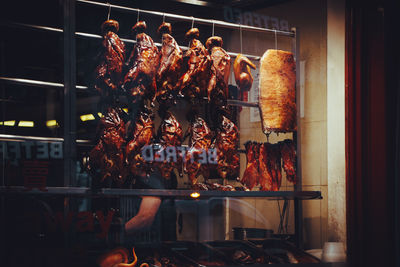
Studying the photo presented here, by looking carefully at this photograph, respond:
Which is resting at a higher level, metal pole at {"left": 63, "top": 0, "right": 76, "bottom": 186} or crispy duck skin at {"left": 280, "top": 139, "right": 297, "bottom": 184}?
metal pole at {"left": 63, "top": 0, "right": 76, "bottom": 186}

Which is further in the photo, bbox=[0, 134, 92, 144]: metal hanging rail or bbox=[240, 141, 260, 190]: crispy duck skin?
bbox=[240, 141, 260, 190]: crispy duck skin

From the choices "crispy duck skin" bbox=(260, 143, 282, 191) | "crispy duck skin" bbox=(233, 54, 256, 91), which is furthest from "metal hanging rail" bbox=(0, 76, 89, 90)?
"crispy duck skin" bbox=(260, 143, 282, 191)

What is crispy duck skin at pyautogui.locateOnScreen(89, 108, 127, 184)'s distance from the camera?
12.2 ft

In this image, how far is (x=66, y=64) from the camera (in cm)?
375

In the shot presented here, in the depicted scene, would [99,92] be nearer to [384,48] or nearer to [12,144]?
[12,144]

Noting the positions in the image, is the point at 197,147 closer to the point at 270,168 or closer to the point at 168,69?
the point at 168,69

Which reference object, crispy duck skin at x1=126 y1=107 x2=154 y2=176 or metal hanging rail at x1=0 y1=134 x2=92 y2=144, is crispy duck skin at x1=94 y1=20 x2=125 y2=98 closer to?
crispy duck skin at x1=126 y1=107 x2=154 y2=176

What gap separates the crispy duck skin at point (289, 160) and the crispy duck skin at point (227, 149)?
0.53 metres

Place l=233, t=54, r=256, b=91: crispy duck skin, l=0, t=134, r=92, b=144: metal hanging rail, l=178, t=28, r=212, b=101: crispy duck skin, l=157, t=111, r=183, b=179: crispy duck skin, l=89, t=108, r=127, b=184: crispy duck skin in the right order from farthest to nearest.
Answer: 1. l=233, t=54, r=256, b=91: crispy duck skin
2. l=178, t=28, r=212, b=101: crispy duck skin
3. l=157, t=111, r=183, b=179: crispy duck skin
4. l=89, t=108, r=127, b=184: crispy duck skin
5. l=0, t=134, r=92, b=144: metal hanging rail

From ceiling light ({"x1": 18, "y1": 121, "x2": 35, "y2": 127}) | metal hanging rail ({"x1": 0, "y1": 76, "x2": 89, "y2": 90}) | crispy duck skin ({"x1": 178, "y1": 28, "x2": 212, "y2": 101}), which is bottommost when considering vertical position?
ceiling light ({"x1": 18, "y1": 121, "x2": 35, "y2": 127})

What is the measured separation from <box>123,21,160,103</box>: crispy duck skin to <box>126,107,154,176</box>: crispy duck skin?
0.42 feet

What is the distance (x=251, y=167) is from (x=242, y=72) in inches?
29.6

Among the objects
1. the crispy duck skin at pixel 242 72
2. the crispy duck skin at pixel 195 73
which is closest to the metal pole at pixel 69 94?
the crispy duck skin at pixel 195 73

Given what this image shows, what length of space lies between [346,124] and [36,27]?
2.45 metres
